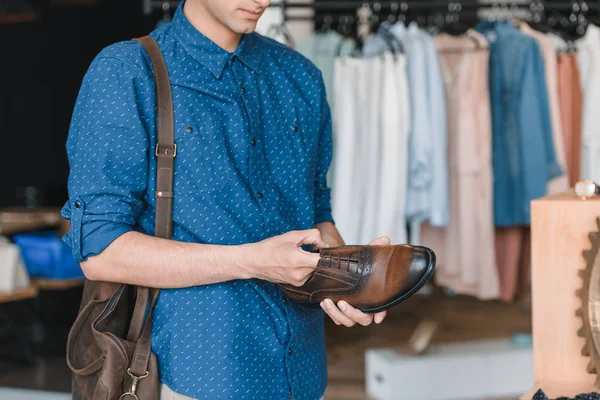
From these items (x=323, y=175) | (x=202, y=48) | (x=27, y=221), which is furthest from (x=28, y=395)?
(x=27, y=221)

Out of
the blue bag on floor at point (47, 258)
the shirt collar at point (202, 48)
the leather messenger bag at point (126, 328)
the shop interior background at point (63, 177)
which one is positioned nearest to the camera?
the leather messenger bag at point (126, 328)

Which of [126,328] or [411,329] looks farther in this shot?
[411,329]

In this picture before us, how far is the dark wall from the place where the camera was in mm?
7930

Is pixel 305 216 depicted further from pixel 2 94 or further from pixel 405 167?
pixel 2 94

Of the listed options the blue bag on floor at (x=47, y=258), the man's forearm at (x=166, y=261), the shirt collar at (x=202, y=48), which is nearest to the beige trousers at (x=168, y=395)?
the man's forearm at (x=166, y=261)

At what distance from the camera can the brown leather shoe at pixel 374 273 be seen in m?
1.36

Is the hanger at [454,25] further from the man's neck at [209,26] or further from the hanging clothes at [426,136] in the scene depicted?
the man's neck at [209,26]

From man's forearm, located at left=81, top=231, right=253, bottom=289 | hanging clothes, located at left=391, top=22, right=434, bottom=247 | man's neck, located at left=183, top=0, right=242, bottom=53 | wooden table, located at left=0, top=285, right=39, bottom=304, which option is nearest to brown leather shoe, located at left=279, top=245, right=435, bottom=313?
man's forearm, located at left=81, top=231, right=253, bottom=289

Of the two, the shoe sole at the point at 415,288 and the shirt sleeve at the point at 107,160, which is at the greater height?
the shirt sleeve at the point at 107,160

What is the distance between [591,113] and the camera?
4031 mm

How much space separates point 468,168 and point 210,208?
8.50 ft

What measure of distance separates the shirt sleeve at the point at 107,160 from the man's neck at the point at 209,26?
186mm

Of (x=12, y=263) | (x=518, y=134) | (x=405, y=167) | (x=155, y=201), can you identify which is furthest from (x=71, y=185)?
(x=12, y=263)

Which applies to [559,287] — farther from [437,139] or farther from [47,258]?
[47,258]
